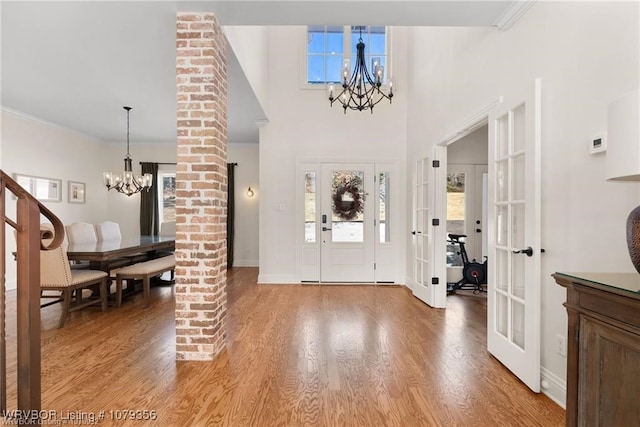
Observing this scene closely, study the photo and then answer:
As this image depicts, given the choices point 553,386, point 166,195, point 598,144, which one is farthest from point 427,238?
point 166,195

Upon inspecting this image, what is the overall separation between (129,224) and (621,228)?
26.0ft

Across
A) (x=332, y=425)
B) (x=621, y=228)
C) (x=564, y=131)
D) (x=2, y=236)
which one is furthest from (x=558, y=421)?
(x=2, y=236)

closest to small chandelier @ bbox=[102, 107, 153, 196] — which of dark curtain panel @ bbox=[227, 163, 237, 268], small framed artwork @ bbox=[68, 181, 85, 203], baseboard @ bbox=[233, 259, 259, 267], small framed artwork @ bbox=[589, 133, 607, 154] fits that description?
small framed artwork @ bbox=[68, 181, 85, 203]

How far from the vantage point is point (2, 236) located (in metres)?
1.51

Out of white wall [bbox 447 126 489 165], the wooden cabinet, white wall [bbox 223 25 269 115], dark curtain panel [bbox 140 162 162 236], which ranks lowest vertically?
the wooden cabinet

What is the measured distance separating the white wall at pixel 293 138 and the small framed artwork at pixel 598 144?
3.50 meters

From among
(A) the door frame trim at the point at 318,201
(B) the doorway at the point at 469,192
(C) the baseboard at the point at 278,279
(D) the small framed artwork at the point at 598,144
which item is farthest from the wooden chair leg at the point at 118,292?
(B) the doorway at the point at 469,192

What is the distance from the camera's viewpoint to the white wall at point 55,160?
199 inches

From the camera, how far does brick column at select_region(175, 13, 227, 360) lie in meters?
2.51

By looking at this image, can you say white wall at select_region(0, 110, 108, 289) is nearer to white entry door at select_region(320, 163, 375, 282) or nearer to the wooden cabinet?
white entry door at select_region(320, 163, 375, 282)

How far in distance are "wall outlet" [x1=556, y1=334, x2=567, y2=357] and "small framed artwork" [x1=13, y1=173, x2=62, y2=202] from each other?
6.97 m

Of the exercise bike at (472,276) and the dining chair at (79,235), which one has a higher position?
the dining chair at (79,235)

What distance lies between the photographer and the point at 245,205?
7.03m

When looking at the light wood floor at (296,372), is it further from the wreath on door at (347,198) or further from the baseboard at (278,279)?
the wreath on door at (347,198)
